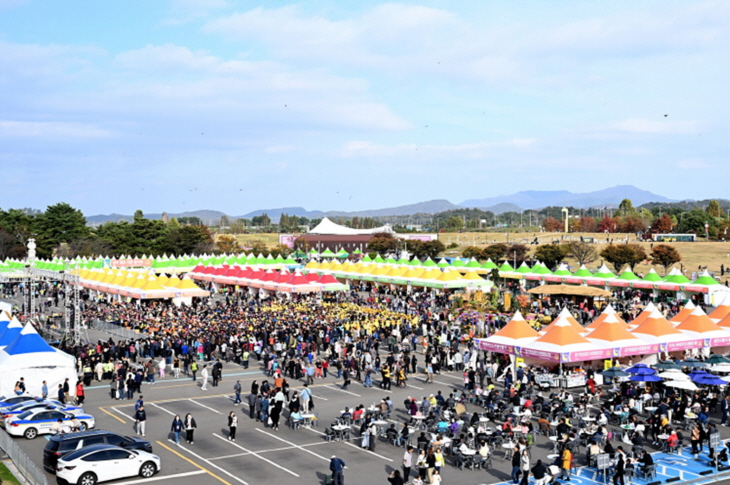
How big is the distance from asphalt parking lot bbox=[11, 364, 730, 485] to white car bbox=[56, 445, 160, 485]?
0.25 meters

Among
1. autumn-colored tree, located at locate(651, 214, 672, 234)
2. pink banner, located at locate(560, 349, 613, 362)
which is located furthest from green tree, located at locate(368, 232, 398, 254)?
pink banner, located at locate(560, 349, 613, 362)

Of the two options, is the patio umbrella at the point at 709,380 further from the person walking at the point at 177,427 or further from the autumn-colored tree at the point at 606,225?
the autumn-colored tree at the point at 606,225

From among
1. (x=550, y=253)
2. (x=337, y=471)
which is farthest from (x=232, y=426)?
(x=550, y=253)

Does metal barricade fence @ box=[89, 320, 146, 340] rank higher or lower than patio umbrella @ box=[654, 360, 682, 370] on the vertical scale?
lower

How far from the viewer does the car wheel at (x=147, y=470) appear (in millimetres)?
15195

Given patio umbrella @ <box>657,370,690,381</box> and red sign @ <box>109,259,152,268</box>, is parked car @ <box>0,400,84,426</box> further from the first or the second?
red sign @ <box>109,259,152,268</box>

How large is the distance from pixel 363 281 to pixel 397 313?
71.2ft

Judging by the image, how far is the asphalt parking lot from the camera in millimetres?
15391

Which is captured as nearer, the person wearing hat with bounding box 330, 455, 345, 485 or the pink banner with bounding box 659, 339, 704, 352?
the person wearing hat with bounding box 330, 455, 345, 485

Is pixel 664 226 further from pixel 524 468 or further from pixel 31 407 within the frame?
pixel 31 407

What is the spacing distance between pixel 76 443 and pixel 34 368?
8342mm

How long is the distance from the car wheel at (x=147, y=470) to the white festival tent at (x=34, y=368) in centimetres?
834

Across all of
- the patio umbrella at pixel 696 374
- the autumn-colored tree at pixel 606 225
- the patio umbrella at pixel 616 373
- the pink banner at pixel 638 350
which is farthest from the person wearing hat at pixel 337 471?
the autumn-colored tree at pixel 606 225

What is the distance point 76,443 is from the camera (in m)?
15.1
